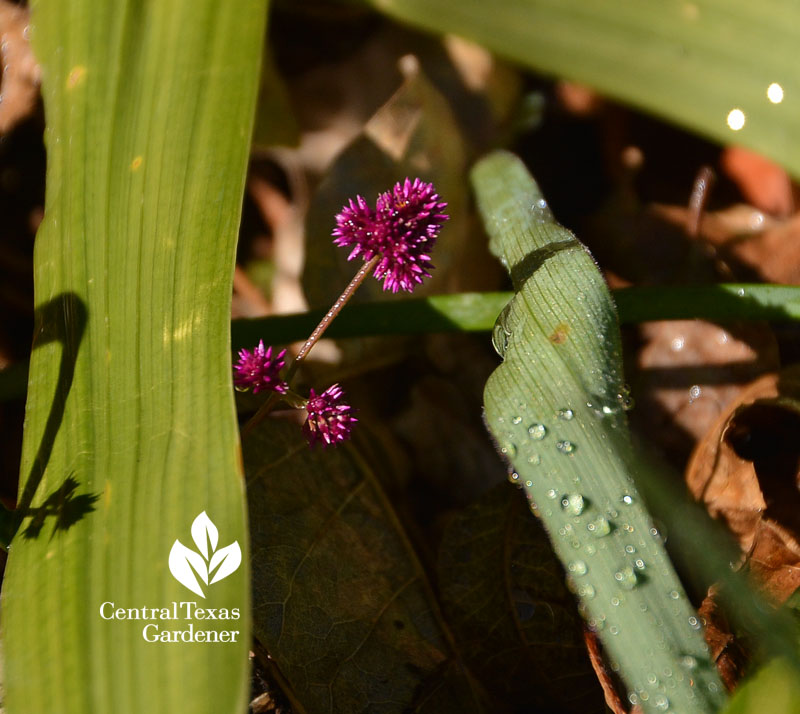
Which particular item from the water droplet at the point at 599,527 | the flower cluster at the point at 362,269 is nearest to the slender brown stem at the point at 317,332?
the flower cluster at the point at 362,269

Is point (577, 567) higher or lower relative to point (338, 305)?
lower

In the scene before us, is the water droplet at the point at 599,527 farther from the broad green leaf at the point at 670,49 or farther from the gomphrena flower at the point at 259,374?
the broad green leaf at the point at 670,49

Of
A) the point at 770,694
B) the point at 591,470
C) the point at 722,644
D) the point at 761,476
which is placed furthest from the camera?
the point at 761,476

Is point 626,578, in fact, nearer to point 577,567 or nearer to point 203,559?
point 577,567

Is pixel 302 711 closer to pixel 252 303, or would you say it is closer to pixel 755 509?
pixel 755 509

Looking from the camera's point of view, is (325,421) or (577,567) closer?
(577,567)

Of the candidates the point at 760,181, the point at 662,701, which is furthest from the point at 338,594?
the point at 760,181

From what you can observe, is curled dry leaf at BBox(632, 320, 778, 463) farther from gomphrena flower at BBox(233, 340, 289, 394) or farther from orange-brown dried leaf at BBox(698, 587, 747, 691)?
gomphrena flower at BBox(233, 340, 289, 394)

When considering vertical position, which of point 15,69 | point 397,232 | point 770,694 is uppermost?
point 15,69
